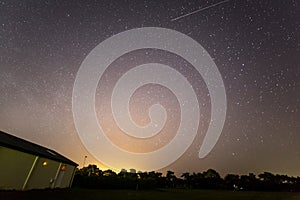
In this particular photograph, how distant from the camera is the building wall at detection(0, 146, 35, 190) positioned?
13.1 metres

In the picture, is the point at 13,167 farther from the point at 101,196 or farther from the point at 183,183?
the point at 183,183

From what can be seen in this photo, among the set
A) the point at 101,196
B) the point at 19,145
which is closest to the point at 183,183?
the point at 101,196

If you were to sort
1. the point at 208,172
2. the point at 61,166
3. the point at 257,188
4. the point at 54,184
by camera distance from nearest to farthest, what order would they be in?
1. the point at 54,184
2. the point at 61,166
3. the point at 257,188
4. the point at 208,172

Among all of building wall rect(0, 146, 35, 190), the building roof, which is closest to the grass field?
building wall rect(0, 146, 35, 190)

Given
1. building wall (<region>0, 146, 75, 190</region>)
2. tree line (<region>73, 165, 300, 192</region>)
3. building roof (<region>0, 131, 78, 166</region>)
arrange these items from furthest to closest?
tree line (<region>73, 165, 300, 192</region>) → building roof (<region>0, 131, 78, 166</region>) → building wall (<region>0, 146, 75, 190</region>)

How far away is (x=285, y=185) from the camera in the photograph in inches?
2156

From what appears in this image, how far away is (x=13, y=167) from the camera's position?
1393 cm

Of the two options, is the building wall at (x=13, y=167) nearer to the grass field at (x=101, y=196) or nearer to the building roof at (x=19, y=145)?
the building roof at (x=19, y=145)

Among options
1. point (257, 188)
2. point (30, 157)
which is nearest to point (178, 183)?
point (257, 188)

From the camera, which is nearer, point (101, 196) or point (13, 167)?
point (13, 167)

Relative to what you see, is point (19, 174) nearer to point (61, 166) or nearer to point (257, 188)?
point (61, 166)

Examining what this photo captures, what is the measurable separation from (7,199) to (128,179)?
25.0 metres

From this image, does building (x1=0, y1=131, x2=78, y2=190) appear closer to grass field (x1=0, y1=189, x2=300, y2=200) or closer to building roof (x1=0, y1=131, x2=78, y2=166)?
building roof (x1=0, y1=131, x2=78, y2=166)

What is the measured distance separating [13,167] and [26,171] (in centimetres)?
132
